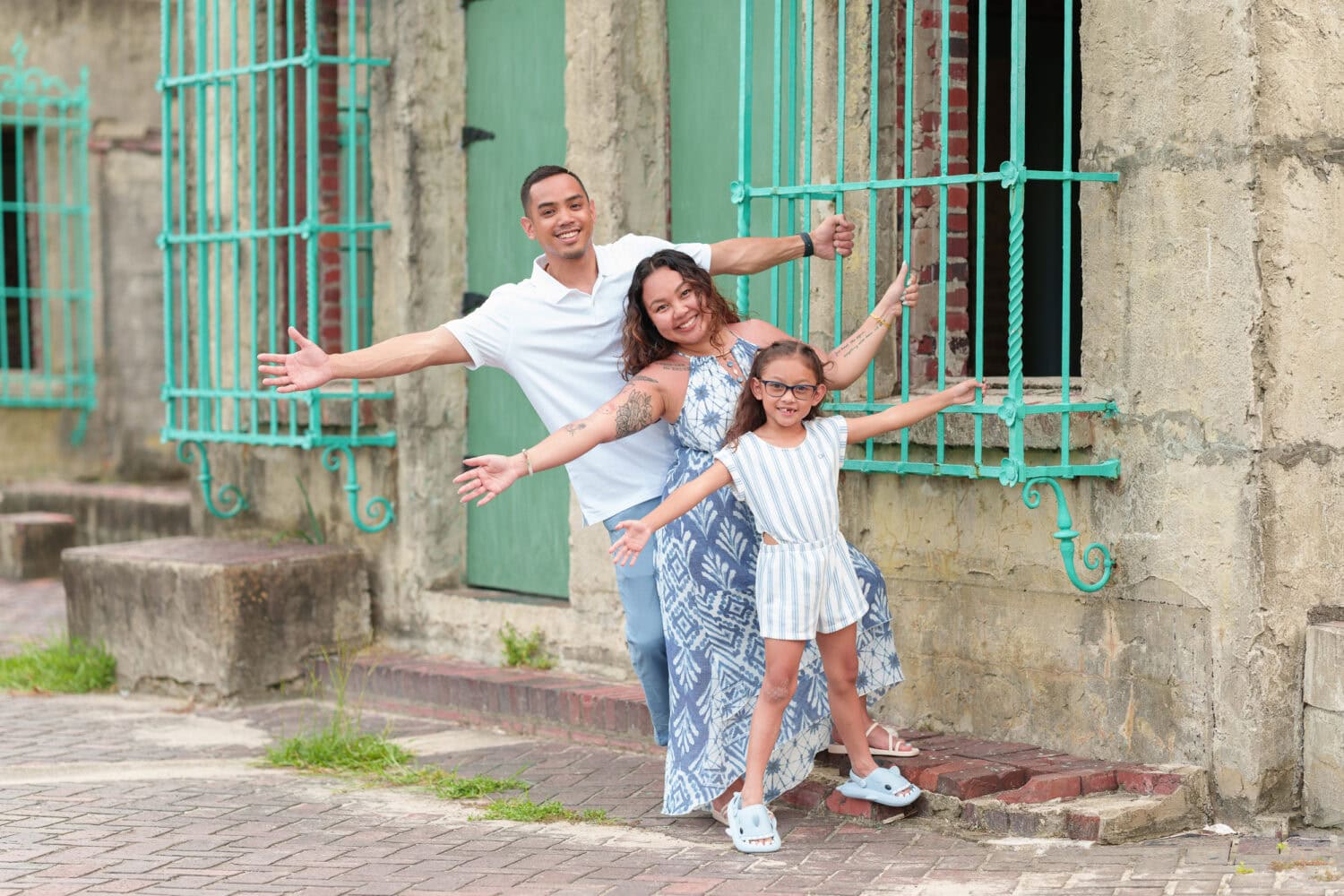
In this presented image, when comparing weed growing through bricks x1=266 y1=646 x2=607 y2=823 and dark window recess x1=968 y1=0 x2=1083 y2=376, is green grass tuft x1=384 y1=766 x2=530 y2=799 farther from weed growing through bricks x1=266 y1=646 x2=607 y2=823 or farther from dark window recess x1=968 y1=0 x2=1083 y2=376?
dark window recess x1=968 y1=0 x2=1083 y2=376

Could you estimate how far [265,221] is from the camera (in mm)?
8117

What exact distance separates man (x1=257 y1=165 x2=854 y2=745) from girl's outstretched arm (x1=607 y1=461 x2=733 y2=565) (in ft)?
1.42

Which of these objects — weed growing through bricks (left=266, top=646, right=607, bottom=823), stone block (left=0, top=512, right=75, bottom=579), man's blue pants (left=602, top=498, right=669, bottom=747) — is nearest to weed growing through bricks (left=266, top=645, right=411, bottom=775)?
weed growing through bricks (left=266, top=646, right=607, bottom=823)

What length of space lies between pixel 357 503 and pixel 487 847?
2889mm

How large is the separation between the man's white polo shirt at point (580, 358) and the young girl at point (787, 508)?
0.42 meters

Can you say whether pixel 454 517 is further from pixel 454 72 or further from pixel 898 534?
pixel 898 534

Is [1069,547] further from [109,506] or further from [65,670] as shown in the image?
[109,506]

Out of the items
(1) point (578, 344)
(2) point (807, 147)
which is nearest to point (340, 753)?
(1) point (578, 344)

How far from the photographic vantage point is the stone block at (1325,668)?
480 cm

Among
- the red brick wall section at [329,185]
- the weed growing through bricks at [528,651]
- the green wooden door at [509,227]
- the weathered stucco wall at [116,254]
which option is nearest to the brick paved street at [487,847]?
the weed growing through bricks at [528,651]

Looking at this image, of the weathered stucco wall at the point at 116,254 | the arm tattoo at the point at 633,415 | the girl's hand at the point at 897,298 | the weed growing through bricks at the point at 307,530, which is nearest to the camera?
the arm tattoo at the point at 633,415

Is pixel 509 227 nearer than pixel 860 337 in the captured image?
No

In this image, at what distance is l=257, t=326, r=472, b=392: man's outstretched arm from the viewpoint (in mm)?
4863

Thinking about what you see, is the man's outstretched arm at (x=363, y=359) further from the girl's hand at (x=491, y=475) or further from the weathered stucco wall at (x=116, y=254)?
the weathered stucco wall at (x=116, y=254)
